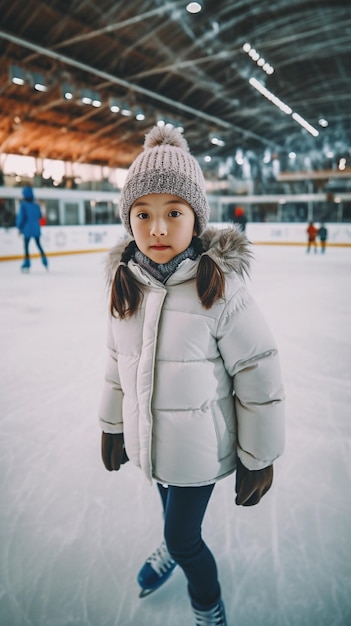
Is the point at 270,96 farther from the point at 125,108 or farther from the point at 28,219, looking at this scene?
the point at 28,219

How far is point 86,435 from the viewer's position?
1.95 m

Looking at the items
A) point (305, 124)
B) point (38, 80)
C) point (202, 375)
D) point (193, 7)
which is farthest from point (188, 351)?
point (305, 124)

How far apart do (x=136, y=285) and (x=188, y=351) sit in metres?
0.19

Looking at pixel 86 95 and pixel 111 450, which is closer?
pixel 111 450

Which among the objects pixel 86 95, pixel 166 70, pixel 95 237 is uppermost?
pixel 166 70

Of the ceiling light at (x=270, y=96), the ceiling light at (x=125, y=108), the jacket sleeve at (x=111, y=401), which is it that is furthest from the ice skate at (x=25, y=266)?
the ceiling light at (x=270, y=96)

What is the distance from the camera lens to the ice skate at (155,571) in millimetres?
1138

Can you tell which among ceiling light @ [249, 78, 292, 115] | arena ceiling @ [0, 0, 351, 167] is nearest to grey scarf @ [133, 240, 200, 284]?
arena ceiling @ [0, 0, 351, 167]

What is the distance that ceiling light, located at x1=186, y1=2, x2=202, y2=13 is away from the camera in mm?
7688

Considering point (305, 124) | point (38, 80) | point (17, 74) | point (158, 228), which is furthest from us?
point (305, 124)

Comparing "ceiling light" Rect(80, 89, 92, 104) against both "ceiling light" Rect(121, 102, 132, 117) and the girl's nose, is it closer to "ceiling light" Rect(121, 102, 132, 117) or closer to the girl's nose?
"ceiling light" Rect(121, 102, 132, 117)

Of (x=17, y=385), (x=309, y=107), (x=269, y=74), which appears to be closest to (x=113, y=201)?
(x=269, y=74)

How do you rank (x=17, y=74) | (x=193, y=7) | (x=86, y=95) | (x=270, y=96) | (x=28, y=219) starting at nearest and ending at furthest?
1. (x=28, y=219)
2. (x=193, y=7)
3. (x=17, y=74)
4. (x=86, y=95)
5. (x=270, y=96)

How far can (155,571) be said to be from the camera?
1.15 meters
